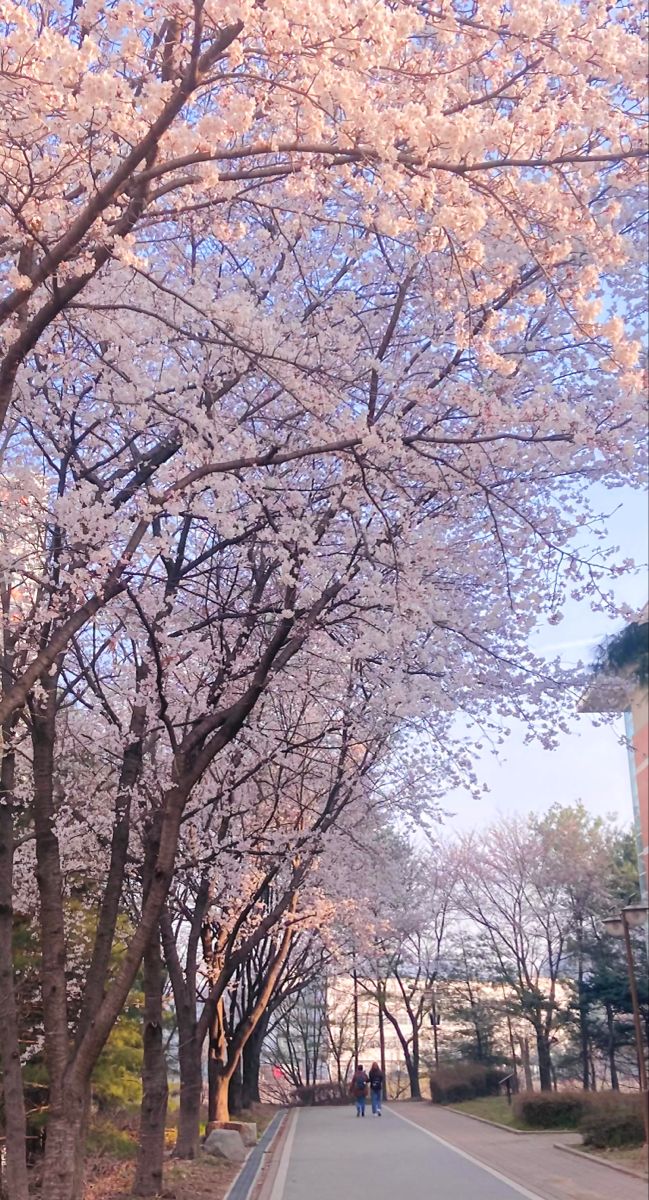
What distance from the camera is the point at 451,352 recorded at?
29.9ft

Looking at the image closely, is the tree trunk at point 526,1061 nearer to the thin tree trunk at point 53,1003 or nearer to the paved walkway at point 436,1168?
the paved walkway at point 436,1168

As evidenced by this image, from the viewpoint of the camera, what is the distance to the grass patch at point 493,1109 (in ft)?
75.8

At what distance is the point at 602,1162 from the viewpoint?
1514 cm

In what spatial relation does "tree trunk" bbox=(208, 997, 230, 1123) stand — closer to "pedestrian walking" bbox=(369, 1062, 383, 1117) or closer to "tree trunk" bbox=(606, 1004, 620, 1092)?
"pedestrian walking" bbox=(369, 1062, 383, 1117)

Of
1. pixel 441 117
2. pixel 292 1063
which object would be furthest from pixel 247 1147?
pixel 292 1063

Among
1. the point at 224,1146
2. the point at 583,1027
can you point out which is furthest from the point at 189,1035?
the point at 583,1027

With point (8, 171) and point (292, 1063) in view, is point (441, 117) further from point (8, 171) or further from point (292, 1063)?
point (292, 1063)

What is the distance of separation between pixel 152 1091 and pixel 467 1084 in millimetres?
24378

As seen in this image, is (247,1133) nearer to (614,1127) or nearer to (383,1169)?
(383,1169)

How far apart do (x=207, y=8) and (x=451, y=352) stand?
4.42 meters

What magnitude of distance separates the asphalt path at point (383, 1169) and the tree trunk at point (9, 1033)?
14.4 feet

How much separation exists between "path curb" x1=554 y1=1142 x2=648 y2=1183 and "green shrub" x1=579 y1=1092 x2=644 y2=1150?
1.09 ft

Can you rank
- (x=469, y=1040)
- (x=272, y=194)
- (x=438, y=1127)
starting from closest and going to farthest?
A: 1. (x=272, y=194)
2. (x=438, y=1127)
3. (x=469, y=1040)

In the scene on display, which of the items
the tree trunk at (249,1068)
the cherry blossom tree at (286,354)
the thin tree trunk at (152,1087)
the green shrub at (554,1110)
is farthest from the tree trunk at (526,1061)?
the cherry blossom tree at (286,354)
